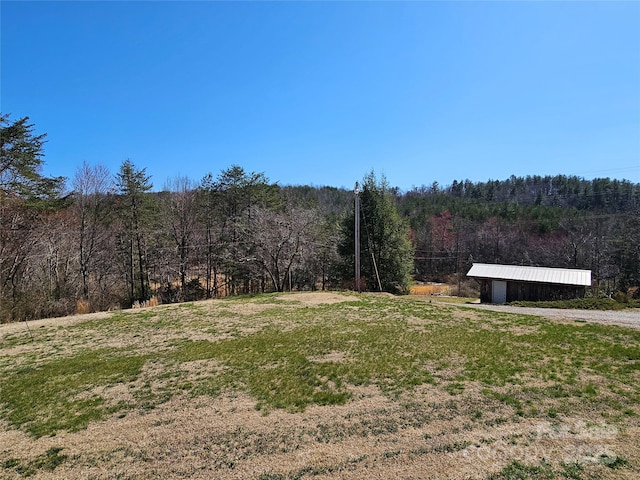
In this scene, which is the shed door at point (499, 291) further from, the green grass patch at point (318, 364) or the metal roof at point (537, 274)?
the green grass patch at point (318, 364)

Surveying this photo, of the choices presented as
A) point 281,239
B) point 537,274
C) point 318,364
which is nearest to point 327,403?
point 318,364

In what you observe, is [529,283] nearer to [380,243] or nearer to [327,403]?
[380,243]

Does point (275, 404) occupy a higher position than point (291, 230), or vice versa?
point (291, 230)

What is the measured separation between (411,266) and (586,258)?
23912mm

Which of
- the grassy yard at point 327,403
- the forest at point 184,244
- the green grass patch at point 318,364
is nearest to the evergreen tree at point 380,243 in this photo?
the forest at point 184,244

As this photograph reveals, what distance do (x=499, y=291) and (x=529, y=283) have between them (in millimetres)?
1820

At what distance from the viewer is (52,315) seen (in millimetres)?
15672

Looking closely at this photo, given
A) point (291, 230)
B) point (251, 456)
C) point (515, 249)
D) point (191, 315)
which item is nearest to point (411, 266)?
point (291, 230)

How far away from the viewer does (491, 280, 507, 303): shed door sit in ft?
72.1

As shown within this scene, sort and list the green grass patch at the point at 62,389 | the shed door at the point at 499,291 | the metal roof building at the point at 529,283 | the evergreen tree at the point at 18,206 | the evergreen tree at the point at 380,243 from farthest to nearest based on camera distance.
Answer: the evergreen tree at the point at 380,243 < the shed door at the point at 499,291 < the metal roof building at the point at 529,283 < the evergreen tree at the point at 18,206 < the green grass patch at the point at 62,389

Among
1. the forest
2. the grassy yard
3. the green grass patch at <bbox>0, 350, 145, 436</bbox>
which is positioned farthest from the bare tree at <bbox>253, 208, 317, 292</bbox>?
the green grass patch at <bbox>0, 350, 145, 436</bbox>

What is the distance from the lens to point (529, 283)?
21.1m

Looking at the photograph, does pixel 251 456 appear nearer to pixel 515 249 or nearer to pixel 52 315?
pixel 52 315

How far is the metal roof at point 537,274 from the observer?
20.0 m
